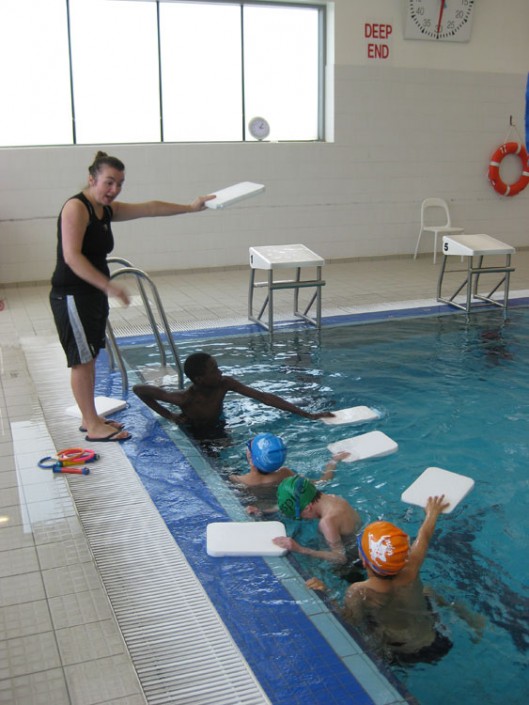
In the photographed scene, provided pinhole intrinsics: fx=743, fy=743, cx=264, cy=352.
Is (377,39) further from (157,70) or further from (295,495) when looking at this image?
(295,495)

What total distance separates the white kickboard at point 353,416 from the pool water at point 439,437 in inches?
1.9

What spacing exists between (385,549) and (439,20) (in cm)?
1034

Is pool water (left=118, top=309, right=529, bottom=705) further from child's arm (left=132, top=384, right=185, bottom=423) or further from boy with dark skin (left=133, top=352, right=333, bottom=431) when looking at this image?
child's arm (left=132, top=384, right=185, bottom=423)

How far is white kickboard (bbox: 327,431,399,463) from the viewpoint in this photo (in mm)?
4164

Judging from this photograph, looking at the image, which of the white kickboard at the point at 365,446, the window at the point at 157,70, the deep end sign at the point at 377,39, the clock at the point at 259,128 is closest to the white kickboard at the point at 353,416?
the white kickboard at the point at 365,446

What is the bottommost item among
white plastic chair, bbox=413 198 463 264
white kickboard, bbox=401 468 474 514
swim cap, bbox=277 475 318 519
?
white kickboard, bbox=401 468 474 514

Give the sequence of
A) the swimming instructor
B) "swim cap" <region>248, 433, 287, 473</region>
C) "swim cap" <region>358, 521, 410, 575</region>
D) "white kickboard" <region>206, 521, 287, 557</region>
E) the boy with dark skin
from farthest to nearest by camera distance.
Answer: the boy with dark skin → the swimming instructor → "swim cap" <region>248, 433, 287, 473</region> → "white kickboard" <region>206, 521, 287, 557</region> → "swim cap" <region>358, 521, 410, 575</region>

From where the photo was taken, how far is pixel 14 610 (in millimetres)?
2629

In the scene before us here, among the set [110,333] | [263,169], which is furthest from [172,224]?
[110,333]

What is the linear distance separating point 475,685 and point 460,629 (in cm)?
28

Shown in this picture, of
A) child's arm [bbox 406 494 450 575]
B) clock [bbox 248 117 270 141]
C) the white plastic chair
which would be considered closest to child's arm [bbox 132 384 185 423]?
child's arm [bbox 406 494 450 575]

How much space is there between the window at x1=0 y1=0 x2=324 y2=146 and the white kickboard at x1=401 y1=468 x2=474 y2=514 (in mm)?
7560

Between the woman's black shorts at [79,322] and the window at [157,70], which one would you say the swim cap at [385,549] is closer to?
the woman's black shorts at [79,322]

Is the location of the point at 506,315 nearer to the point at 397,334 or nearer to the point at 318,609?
the point at 397,334
